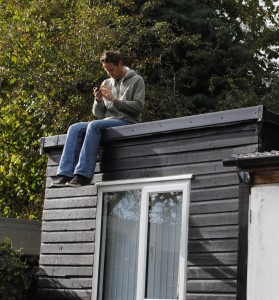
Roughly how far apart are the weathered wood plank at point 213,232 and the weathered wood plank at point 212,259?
0.53ft

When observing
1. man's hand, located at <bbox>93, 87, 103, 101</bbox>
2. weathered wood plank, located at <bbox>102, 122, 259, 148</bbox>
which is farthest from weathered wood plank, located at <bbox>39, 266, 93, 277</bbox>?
man's hand, located at <bbox>93, 87, 103, 101</bbox>

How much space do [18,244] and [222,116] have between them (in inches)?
200

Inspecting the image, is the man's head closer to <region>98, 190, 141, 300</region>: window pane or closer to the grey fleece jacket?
the grey fleece jacket

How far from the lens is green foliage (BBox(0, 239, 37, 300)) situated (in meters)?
12.0

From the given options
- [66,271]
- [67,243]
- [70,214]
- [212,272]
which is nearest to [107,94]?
[70,214]

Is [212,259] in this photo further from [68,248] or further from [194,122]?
[68,248]

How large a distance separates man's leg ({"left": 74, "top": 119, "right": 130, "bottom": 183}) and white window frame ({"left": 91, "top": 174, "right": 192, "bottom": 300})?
340 millimetres

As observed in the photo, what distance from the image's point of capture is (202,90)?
67.2 ft

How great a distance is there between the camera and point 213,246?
30.1 feet

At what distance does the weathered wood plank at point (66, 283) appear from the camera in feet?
33.9

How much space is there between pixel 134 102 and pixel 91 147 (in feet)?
2.14

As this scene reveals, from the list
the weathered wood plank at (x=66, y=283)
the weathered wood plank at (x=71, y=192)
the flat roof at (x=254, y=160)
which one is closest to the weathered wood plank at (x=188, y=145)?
the weathered wood plank at (x=71, y=192)

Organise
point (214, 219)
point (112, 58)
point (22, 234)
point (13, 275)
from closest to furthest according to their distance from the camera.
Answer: point (214, 219) < point (112, 58) < point (13, 275) < point (22, 234)

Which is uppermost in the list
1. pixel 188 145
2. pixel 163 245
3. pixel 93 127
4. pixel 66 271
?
pixel 93 127
